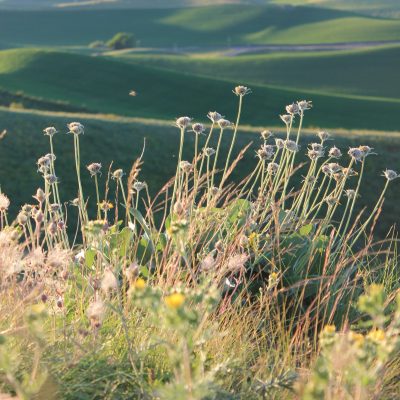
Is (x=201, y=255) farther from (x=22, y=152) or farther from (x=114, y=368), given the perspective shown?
(x=22, y=152)

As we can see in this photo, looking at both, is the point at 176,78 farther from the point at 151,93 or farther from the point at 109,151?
the point at 109,151

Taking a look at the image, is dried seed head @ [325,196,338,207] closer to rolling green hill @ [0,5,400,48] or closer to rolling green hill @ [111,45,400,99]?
rolling green hill @ [111,45,400,99]

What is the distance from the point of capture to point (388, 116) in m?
41.9

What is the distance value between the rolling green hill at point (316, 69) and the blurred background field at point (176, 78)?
0.09 meters

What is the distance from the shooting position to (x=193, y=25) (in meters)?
98.2

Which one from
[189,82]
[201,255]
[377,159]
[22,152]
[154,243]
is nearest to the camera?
[201,255]

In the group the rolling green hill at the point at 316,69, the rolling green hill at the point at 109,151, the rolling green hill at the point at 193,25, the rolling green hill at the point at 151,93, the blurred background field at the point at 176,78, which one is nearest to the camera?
the rolling green hill at the point at 109,151

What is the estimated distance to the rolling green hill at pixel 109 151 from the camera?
18.5m

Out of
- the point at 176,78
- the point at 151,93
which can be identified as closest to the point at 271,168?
the point at 151,93

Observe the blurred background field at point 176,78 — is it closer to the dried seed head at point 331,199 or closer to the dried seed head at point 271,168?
the dried seed head at point 271,168

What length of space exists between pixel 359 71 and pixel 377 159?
127ft

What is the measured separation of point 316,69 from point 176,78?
1639 cm

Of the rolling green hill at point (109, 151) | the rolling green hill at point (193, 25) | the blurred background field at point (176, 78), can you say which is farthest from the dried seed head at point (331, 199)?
the rolling green hill at point (193, 25)

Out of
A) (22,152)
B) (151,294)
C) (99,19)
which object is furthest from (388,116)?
(99,19)
